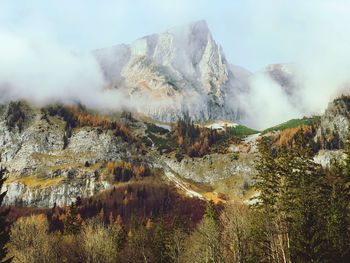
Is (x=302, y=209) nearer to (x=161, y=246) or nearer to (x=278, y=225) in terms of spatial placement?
(x=278, y=225)

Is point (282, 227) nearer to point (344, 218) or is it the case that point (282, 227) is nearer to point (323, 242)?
point (323, 242)

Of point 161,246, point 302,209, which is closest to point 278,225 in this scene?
point 302,209

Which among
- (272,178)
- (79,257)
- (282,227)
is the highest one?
(272,178)

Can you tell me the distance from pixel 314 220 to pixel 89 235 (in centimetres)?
5234

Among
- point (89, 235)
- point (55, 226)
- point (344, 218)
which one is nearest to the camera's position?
point (344, 218)

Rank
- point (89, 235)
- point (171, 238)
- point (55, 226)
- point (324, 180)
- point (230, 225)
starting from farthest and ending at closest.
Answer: point (55, 226) → point (171, 238) → point (89, 235) → point (324, 180) → point (230, 225)

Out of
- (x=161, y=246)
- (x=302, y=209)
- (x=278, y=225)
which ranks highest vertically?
(x=302, y=209)

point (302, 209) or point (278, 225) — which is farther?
point (278, 225)

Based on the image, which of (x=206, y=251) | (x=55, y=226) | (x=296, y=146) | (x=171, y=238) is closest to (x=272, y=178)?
(x=296, y=146)

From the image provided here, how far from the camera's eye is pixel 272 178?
5431 cm

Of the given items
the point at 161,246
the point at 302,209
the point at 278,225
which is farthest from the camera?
the point at 161,246

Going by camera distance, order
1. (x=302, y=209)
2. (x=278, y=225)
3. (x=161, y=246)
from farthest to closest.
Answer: (x=161, y=246), (x=278, y=225), (x=302, y=209)

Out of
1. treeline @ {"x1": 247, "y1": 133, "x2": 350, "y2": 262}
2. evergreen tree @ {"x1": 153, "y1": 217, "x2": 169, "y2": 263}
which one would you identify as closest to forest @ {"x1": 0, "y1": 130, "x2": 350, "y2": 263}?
treeline @ {"x1": 247, "y1": 133, "x2": 350, "y2": 262}

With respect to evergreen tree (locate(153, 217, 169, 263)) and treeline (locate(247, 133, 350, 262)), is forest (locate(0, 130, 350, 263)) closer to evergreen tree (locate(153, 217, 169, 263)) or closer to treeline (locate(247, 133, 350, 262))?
treeline (locate(247, 133, 350, 262))
